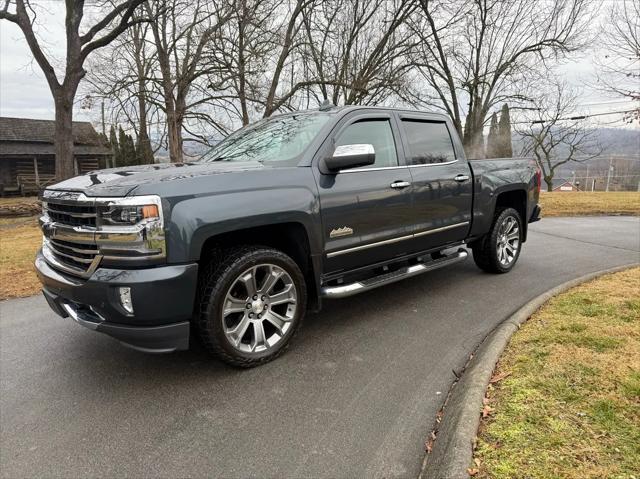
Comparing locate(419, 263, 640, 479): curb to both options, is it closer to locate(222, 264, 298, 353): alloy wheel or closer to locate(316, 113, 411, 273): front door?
locate(316, 113, 411, 273): front door

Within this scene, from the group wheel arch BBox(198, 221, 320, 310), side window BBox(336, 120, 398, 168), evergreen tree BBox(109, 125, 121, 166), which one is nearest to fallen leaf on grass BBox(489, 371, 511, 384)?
wheel arch BBox(198, 221, 320, 310)

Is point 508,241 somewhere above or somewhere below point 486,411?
above

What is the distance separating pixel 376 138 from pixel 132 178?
2.27 meters

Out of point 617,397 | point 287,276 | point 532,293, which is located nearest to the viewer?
point 617,397

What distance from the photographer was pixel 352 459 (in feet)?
7.51

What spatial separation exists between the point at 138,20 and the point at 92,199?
50.4ft

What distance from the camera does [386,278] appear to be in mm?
4070

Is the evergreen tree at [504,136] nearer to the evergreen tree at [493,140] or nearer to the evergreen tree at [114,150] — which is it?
the evergreen tree at [493,140]

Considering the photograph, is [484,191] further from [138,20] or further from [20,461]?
[138,20]

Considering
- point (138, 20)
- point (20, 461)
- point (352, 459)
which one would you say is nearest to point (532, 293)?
point (352, 459)

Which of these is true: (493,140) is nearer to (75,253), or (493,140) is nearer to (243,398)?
(243,398)

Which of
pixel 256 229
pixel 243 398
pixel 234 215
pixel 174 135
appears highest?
pixel 174 135

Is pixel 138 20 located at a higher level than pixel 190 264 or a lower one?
higher

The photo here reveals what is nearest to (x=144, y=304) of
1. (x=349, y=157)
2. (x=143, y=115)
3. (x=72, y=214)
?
(x=72, y=214)
